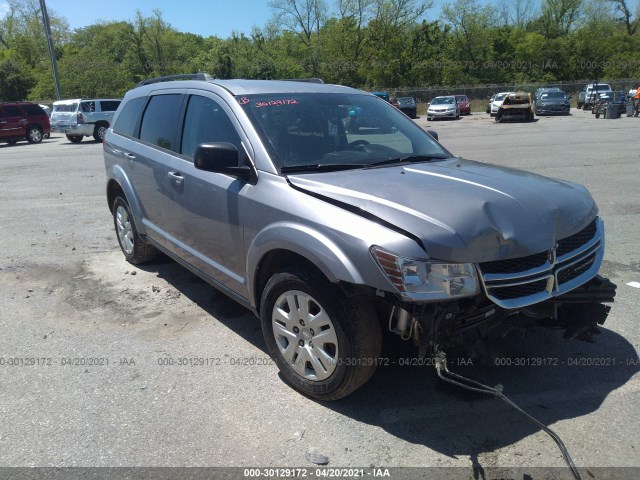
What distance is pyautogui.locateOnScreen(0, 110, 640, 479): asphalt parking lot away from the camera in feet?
9.45

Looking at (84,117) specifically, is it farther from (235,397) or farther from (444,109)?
(235,397)

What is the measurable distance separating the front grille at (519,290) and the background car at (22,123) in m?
28.0

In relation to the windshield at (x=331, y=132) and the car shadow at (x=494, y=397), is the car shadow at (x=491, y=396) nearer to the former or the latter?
the car shadow at (x=494, y=397)

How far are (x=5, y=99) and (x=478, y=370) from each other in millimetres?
68317

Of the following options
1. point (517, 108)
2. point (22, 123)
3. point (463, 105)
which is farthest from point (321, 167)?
point (463, 105)

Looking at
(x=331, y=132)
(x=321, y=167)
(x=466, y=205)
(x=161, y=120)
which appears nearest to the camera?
(x=466, y=205)

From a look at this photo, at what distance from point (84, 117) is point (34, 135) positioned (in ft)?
12.7

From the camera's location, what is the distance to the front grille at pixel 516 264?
2.79 meters

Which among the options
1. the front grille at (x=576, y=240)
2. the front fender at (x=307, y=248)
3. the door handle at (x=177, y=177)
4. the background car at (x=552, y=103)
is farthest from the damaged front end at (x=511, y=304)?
the background car at (x=552, y=103)

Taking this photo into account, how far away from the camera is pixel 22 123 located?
26172mm

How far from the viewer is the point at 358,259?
279 cm

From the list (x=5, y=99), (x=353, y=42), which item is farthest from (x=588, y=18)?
(x=5, y=99)

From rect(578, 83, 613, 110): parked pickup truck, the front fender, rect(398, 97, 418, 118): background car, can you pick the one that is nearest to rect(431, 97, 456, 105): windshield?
rect(398, 97, 418, 118): background car

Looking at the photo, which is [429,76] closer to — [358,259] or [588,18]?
[588,18]
